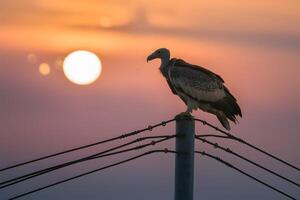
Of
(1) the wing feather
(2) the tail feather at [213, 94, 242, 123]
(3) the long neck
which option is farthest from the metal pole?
(3) the long neck

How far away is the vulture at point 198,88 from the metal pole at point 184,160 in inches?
269

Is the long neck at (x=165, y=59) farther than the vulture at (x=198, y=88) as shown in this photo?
Yes

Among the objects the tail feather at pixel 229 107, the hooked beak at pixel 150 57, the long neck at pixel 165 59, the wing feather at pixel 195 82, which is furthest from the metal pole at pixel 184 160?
the hooked beak at pixel 150 57

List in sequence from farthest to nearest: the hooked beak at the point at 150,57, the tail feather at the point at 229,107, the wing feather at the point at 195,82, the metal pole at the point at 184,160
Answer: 1. the hooked beak at the point at 150,57
2. the wing feather at the point at 195,82
3. the tail feather at the point at 229,107
4. the metal pole at the point at 184,160

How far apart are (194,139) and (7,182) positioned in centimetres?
307

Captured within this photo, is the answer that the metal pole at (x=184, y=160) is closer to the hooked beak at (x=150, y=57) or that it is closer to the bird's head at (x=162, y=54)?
the bird's head at (x=162, y=54)

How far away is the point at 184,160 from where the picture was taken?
10.8m

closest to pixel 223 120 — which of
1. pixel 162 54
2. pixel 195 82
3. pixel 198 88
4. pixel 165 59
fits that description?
pixel 198 88

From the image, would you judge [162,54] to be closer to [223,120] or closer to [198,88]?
[198,88]

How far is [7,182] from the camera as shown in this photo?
10773mm

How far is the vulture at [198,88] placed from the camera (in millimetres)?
18203

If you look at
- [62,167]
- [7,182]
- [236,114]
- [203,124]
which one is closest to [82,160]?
[62,167]

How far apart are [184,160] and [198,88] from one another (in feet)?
29.7

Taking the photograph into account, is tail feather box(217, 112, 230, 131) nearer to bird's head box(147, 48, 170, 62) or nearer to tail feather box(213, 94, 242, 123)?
tail feather box(213, 94, 242, 123)
